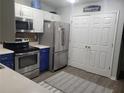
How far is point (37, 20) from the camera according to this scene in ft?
10.7

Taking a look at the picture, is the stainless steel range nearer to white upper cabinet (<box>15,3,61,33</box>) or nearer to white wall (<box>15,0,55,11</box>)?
white upper cabinet (<box>15,3,61,33</box>)

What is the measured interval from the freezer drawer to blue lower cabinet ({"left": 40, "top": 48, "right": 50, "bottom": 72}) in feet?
0.98

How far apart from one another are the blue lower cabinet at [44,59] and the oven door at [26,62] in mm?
270

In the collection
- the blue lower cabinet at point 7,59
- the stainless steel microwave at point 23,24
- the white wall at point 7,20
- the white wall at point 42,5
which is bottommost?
the blue lower cabinet at point 7,59

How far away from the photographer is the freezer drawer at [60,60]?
11.6ft

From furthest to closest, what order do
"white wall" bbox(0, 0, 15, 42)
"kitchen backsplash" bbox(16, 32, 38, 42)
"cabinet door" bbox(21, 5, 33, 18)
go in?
"kitchen backsplash" bbox(16, 32, 38, 42) → "cabinet door" bbox(21, 5, 33, 18) → "white wall" bbox(0, 0, 15, 42)

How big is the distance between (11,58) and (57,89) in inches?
55.3

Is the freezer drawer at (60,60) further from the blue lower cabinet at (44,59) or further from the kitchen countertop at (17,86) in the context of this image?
the kitchen countertop at (17,86)

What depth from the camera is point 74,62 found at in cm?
410

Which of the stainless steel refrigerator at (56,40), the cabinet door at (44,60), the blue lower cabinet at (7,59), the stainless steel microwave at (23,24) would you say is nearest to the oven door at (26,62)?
the blue lower cabinet at (7,59)

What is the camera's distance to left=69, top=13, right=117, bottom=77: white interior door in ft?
10.3

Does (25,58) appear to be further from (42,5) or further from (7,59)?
(42,5)

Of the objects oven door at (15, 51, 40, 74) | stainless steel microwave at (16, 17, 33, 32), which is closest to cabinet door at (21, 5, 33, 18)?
stainless steel microwave at (16, 17, 33, 32)

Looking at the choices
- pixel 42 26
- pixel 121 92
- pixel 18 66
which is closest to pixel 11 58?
pixel 18 66
